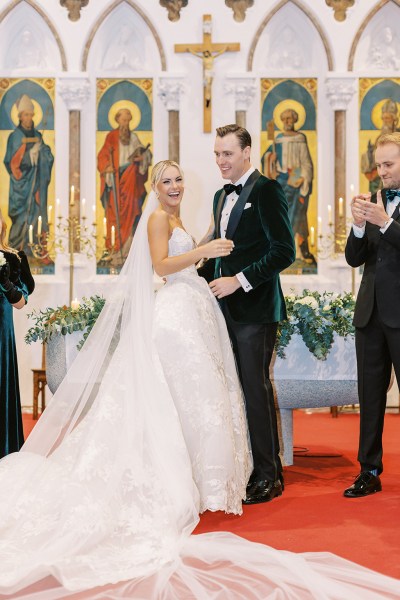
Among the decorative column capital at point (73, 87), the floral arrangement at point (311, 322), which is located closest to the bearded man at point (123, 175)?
the decorative column capital at point (73, 87)

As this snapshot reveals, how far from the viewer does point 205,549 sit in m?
3.15

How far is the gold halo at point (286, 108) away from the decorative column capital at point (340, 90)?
0.40 meters

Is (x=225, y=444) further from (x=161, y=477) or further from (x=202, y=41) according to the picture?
(x=202, y=41)

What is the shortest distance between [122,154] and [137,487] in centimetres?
686

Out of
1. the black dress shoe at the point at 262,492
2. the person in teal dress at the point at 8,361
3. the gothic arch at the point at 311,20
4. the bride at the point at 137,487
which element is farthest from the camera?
the gothic arch at the point at 311,20

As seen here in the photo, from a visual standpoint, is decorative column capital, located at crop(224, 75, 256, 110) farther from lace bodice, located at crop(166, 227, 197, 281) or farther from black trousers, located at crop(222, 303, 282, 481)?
black trousers, located at crop(222, 303, 282, 481)

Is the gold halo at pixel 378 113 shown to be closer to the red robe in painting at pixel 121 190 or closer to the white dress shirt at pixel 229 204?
the red robe in painting at pixel 121 190

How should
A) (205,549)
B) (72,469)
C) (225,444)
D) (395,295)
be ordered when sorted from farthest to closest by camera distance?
(395,295) < (225,444) < (72,469) < (205,549)

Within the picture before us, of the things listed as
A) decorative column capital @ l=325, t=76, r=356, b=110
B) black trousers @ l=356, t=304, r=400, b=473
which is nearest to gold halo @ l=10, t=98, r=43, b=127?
decorative column capital @ l=325, t=76, r=356, b=110

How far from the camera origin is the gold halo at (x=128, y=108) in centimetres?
981

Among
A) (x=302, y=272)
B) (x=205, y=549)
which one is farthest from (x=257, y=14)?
(x=205, y=549)

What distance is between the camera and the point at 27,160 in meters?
9.75

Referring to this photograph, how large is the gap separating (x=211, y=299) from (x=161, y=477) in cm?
116

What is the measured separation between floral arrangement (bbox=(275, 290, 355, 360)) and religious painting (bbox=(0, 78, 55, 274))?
513 centimetres
